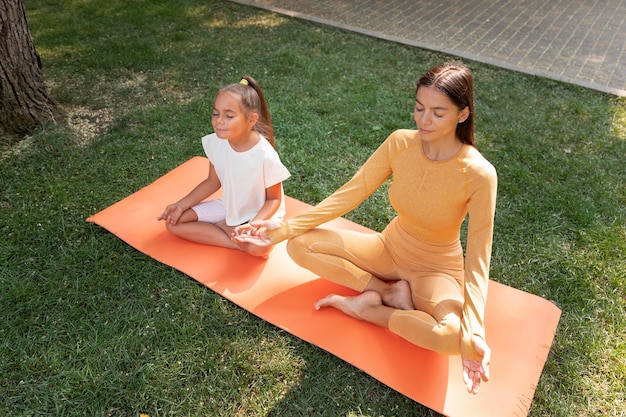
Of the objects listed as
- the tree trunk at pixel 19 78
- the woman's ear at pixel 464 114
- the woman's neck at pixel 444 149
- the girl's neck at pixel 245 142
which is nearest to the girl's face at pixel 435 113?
the woman's ear at pixel 464 114

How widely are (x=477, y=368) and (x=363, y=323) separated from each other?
29.1 inches

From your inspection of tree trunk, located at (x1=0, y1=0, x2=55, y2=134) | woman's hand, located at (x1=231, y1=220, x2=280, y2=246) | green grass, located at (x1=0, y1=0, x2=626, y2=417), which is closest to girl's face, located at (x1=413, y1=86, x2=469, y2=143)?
woman's hand, located at (x1=231, y1=220, x2=280, y2=246)

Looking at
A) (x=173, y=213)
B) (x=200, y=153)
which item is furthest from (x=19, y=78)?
(x=173, y=213)

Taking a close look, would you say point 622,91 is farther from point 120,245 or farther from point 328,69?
point 120,245

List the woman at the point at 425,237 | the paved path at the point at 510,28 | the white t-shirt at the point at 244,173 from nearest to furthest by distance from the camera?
the woman at the point at 425,237 < the white t-shirt at the point at 244,173 < the paved path at the point at 510,28

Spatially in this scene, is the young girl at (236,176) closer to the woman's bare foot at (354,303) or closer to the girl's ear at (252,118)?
the girl's ear at (252,118)

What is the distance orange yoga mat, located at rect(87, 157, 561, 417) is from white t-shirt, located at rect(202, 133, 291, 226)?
31 centimetres

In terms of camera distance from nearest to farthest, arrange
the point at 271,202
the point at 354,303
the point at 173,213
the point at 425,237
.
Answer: the point at 425,237
the point at 354,303
the point at 271,202
the point at 173,213

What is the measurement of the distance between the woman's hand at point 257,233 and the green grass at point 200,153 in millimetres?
433

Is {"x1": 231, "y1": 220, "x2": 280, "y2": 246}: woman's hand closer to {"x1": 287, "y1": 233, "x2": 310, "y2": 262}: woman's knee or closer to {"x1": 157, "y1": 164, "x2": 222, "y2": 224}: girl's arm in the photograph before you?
{"x1": 287, "y1": 233, "x2": 310, "y2": 262}: woman's knee

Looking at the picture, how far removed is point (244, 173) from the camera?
2.96 m

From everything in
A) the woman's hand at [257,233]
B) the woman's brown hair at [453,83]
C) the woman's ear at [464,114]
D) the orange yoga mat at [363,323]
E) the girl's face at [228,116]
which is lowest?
the orange yoga mat at [363,323]

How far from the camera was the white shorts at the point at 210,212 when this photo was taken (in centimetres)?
325

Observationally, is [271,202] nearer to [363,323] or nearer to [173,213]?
[173,213]
